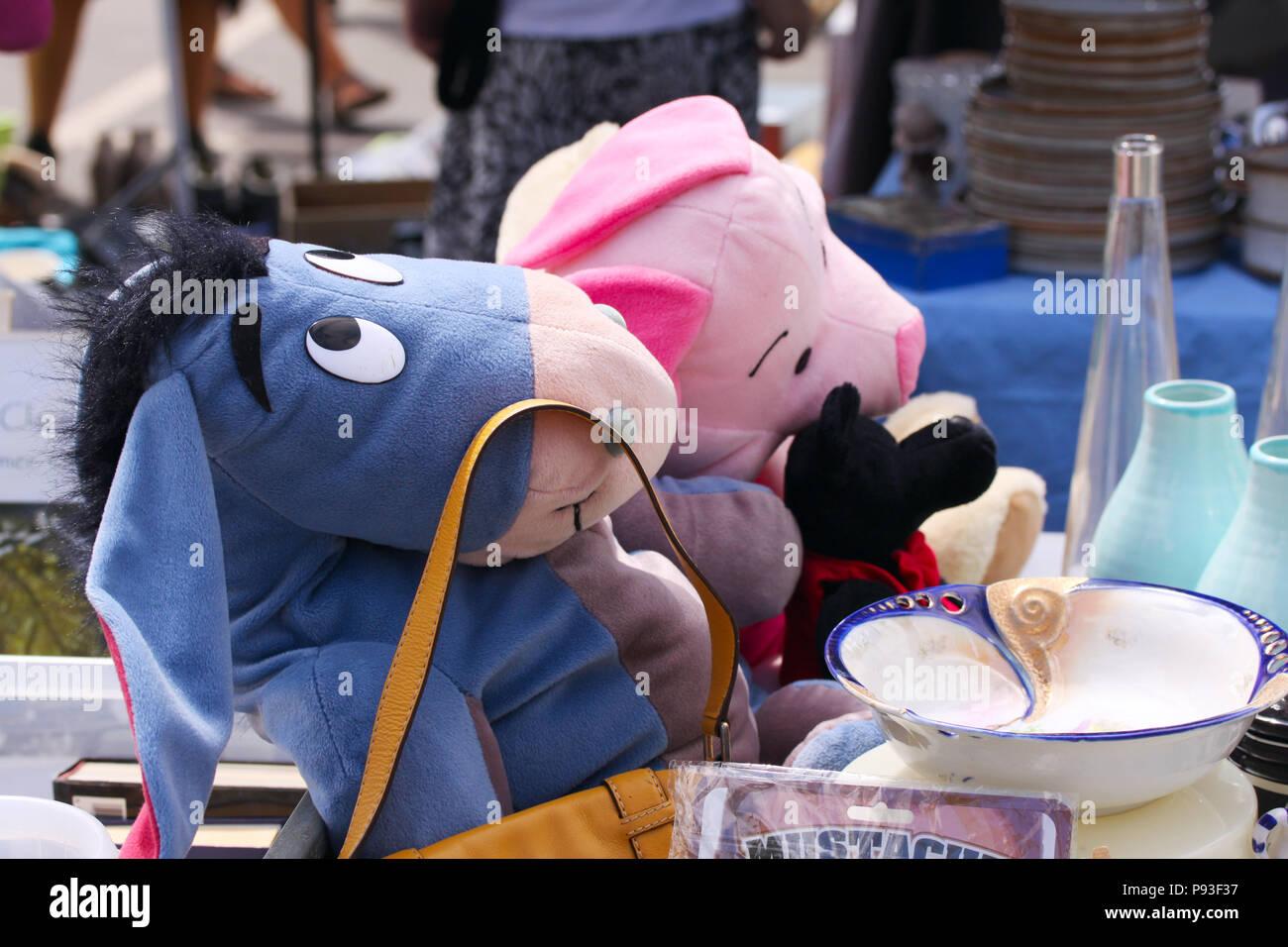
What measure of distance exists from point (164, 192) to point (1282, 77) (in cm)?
269

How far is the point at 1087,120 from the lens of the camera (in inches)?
66.6

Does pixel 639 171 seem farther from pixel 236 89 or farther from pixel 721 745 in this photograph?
pixel 236 89

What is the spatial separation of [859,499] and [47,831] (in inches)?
22.5

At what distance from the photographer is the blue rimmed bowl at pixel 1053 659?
678 millimetres

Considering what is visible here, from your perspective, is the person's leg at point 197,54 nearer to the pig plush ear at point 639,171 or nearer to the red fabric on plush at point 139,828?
the pig plush ear at point 639,171

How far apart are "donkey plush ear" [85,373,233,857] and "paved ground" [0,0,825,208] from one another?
11.3 ft

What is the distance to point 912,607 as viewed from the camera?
0.75m

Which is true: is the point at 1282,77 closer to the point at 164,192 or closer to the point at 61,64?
the point at 164,192

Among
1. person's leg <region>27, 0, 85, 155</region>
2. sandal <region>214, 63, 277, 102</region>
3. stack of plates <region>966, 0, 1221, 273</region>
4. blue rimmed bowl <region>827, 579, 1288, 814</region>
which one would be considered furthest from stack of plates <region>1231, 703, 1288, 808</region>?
sandal <region>214, 63, 277, 102</region>

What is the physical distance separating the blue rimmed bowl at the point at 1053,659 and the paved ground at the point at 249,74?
3.56 meters

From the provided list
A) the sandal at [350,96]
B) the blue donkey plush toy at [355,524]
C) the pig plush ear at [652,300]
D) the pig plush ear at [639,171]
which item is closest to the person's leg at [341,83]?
the sandal at [350,96]

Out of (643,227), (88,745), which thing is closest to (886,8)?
(643,227)

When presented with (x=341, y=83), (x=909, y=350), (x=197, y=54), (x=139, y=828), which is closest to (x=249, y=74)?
(x=341, y=83)
